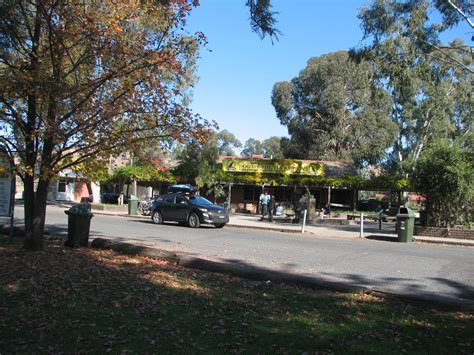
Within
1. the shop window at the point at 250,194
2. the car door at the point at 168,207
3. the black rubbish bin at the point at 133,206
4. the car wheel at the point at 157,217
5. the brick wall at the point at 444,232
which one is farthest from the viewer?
the shop window at the point at 250,194

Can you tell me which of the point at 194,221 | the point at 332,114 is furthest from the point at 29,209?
the point at 332,114

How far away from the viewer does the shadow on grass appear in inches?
182

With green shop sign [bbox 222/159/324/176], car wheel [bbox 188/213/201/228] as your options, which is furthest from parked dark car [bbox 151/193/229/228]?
green shop sign [bbox 222/159/324/176]

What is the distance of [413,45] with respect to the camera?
71.2 feet

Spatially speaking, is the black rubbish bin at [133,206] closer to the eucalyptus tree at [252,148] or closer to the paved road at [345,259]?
the paved road at [345,259]

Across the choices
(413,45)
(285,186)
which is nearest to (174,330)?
(413,45)

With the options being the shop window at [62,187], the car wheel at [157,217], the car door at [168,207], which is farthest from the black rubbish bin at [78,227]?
the shop window at [62,187]

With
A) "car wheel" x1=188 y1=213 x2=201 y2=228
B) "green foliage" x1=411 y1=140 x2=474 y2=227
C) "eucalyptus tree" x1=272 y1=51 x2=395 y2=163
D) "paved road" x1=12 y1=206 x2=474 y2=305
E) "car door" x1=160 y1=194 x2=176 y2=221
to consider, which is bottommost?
"paved road" x1=12 y1=206 x2=474 y2=305

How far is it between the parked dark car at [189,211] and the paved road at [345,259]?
2.29 meters

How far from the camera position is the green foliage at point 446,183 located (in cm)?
1833

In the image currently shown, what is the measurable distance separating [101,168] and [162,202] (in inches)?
459

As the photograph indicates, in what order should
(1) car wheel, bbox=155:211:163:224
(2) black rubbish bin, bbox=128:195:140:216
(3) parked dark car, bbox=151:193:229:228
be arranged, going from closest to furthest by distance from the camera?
(3) parked dark car, bbox=151:193:229:228 → (1) car wheel, bbox=155:211:163:224 → (2) black rubbish bin, bbox=128:195:140:216

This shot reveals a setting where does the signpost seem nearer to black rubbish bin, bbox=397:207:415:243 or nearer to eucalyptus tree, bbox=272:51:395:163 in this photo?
black rubbish bin, bbox=397:207:415:243

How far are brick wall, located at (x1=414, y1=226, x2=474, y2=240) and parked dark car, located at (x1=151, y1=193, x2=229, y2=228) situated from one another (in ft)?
27.2
